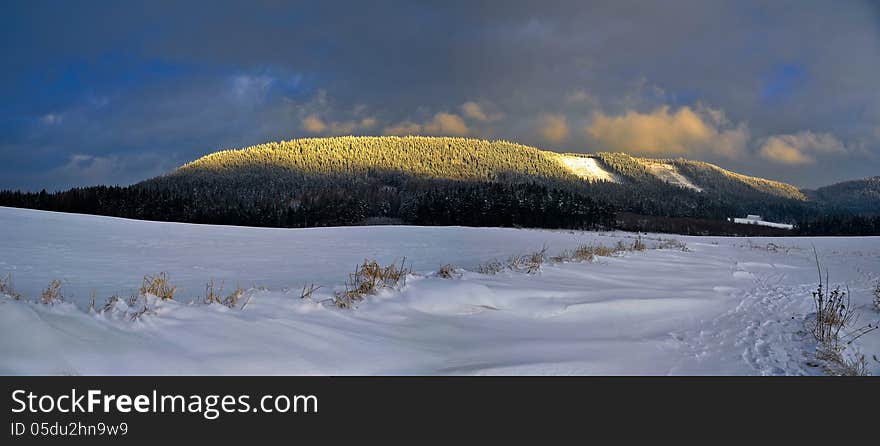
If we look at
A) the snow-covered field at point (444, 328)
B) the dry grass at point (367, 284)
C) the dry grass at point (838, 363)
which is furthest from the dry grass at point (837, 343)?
the dry grass at point (367, 284)

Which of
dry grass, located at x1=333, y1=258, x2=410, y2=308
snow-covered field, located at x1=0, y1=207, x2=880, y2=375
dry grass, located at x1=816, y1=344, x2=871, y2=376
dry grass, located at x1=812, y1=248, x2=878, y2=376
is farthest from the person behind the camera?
dry grass, located at x1=333, y1=258, x2=410, y2=308

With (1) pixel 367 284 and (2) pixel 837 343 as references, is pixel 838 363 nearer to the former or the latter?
(2) pixel 837 343

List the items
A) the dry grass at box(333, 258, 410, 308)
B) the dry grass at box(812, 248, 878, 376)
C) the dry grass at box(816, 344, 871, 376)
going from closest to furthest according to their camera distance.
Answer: the dry grass at box(816, 344, 871, 376), the dry grass at box(812, 248, 878, 376), the dry grass at box(333, 258, 410, 308)

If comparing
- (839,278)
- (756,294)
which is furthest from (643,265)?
(839,278)

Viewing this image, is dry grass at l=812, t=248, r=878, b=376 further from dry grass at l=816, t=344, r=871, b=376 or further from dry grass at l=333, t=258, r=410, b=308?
dry grass at l=333, t=258, r=410, b=308

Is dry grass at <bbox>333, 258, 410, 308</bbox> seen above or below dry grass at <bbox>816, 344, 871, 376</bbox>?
above

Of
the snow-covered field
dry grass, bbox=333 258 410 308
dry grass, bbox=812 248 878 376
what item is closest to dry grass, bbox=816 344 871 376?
dry grass, bbox=812 248 878 376

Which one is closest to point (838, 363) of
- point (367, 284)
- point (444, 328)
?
point (444, 328)

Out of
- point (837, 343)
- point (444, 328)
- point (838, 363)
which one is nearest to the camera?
point (838, 363)

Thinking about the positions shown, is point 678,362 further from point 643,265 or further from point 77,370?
point 643,265

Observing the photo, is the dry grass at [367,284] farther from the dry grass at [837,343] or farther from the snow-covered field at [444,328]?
the dry grass at [837,343]
